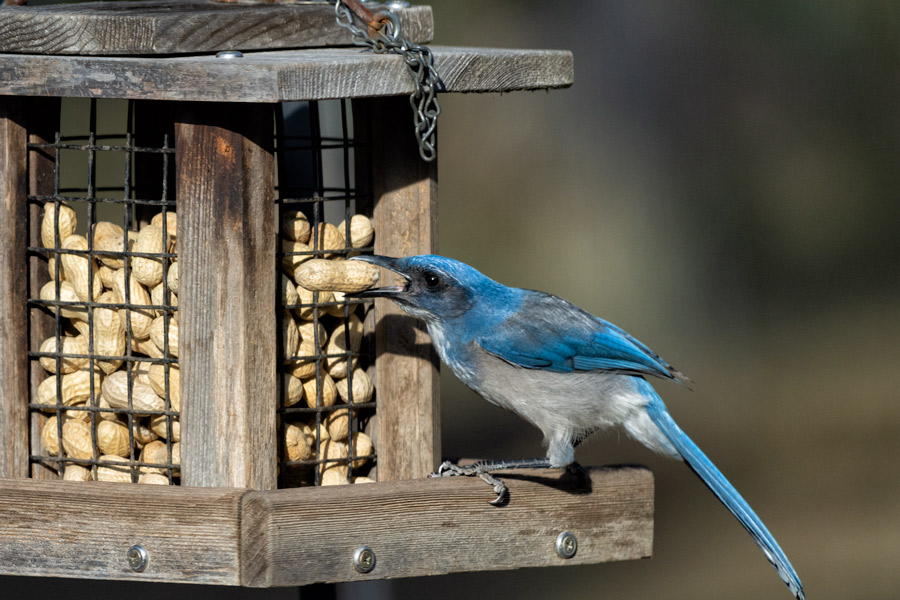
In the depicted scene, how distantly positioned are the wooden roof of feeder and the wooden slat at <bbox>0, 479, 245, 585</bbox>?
1039mm

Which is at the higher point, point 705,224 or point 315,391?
point 705,224

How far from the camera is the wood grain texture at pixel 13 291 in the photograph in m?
3.55

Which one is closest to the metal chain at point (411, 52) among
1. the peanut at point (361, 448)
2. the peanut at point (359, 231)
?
the peanut at point (359, 231)

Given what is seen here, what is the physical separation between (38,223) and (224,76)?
984 millimetres

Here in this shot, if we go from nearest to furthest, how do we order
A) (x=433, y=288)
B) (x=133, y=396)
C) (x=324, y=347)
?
(x=133, y=396) < (x=433, y=288) < (x=324, y=347)

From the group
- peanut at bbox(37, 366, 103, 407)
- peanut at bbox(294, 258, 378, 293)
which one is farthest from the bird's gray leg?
peanut at bbox(37, 366, 103, 407)

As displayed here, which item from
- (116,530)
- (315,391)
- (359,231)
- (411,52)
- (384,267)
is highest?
(411,52)

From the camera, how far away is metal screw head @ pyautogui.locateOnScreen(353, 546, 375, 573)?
320cm

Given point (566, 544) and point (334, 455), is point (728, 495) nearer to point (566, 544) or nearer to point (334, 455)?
point (566, 544)

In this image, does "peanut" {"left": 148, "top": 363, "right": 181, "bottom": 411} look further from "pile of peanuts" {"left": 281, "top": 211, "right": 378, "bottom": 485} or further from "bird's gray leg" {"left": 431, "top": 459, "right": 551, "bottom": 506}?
"bird's gray leg" {"left": 431, "top": 459, "right": 551, "bottom": 506}

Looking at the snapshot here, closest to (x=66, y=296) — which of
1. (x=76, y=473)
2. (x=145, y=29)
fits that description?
(x=76, y=473)

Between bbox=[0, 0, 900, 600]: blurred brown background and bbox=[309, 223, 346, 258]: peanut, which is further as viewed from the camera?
bbox=[0, 0, 900, 600]: blurred brown background

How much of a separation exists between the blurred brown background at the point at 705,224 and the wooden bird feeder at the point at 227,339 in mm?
5108

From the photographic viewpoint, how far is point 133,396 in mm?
3582
